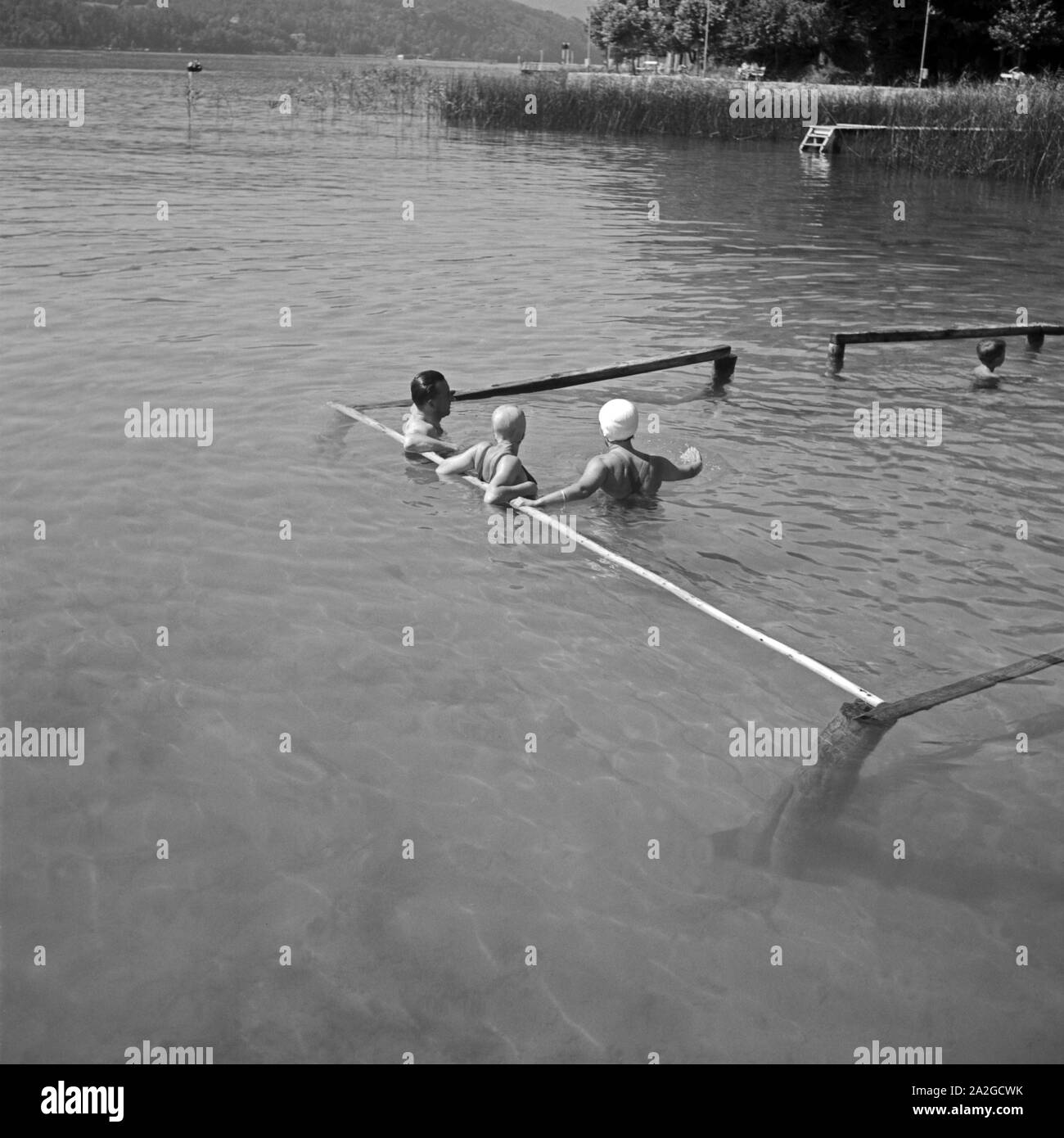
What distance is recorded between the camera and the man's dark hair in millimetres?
10594

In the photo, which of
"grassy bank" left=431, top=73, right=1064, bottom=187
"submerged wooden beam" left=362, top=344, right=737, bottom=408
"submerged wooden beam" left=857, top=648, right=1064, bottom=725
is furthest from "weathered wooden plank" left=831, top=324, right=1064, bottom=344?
"grassy bank" left=431, top=73, right=1064, bottom=187

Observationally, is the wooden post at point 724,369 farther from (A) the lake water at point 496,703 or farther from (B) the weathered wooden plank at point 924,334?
(B) the weathered wooden plank at point 924,334

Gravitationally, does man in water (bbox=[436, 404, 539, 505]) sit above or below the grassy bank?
below

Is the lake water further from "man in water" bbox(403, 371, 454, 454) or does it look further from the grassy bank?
the grassy bank

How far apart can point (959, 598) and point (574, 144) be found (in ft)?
121

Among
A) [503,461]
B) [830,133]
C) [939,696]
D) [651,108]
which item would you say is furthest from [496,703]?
[651,108]

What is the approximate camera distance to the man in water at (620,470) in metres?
9.38

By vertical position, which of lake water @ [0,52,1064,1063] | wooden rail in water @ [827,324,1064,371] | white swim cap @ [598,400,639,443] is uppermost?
wooden rail in water @ [827,324,1064,371]

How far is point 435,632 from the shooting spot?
25.7 ft

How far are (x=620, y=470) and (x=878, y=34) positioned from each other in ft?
216

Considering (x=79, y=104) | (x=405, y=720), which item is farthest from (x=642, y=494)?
(x=79, y=104)

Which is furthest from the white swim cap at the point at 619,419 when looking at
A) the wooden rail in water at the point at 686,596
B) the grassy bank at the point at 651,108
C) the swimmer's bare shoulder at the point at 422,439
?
the grassy bank at the point at 651,108

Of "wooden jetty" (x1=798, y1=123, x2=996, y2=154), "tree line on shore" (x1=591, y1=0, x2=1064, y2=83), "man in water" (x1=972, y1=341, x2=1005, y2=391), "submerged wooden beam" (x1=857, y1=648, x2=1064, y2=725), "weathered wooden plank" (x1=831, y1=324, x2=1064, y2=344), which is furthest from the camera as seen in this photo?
"tree line on shore" (x1=591, y1=0, x2=1064, y2=83)

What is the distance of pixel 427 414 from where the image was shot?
423 inches
